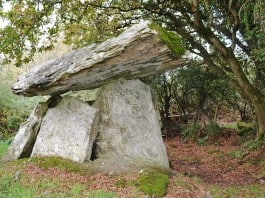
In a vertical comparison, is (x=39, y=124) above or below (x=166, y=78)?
below

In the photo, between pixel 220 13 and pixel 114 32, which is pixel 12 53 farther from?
pixel 220 13

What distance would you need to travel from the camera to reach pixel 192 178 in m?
7.77

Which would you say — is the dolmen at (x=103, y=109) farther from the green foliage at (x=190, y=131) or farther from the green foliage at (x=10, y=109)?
the green foliage at (x=190, y=131)

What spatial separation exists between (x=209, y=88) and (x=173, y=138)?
111 inches

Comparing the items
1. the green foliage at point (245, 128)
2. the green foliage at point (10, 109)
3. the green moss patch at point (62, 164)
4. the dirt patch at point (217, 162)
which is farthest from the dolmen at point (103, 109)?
the green foliage at point (245, 128)

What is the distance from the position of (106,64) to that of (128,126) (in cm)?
146

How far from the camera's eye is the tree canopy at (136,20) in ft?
31.0

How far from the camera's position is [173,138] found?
16672 mm

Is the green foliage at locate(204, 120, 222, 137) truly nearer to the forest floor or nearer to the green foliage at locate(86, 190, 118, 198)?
the forest floor

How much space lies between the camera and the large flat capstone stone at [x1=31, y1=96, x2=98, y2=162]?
23.9ft

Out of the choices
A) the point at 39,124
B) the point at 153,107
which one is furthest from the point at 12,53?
the point at 153,107

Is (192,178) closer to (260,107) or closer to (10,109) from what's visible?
(260,107)

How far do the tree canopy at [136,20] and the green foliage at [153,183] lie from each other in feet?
13.2

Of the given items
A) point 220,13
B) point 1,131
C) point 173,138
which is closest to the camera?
point 220,13
